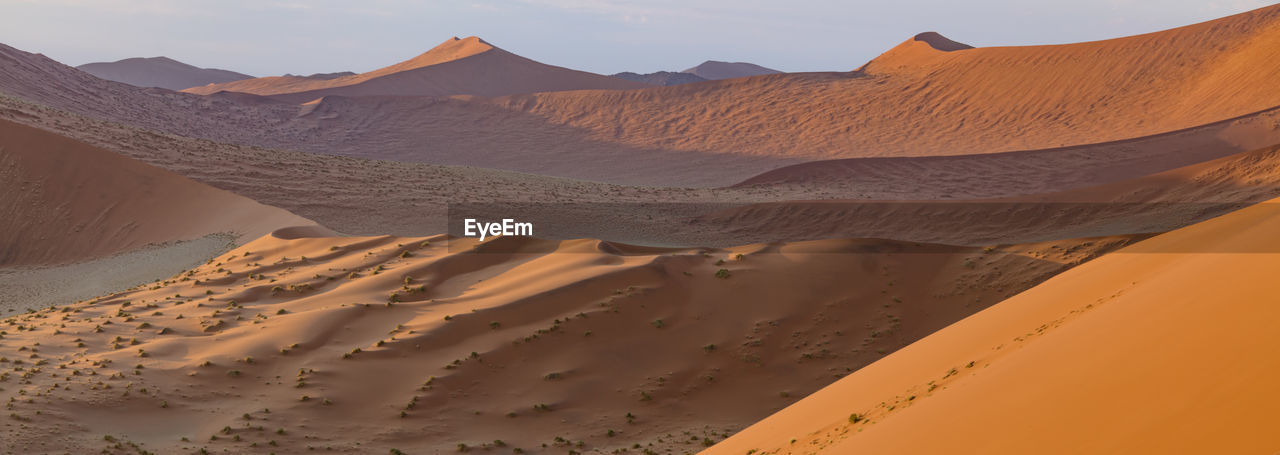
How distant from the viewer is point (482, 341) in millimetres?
12680

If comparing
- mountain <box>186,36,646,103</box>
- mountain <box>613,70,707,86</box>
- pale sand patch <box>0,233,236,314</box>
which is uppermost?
mountain <box>613,70,707,86</box>

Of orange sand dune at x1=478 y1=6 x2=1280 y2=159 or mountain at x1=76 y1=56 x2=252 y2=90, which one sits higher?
mountain at x1=76 y1=56 x2=252 y2=90

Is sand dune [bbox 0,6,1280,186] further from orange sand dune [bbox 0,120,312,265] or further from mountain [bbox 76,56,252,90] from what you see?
mountain [bbox 76,56,252,90]

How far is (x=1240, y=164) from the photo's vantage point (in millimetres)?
25062

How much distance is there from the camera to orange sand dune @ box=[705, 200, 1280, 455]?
130 inches

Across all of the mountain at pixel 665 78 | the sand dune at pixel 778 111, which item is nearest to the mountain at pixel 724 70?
the mountain at pixel 665 78

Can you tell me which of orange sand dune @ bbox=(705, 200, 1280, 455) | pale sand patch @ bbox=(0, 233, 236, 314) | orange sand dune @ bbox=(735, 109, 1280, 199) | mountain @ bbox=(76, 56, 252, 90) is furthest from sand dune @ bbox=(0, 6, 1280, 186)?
mountain @ bbox=(76, 56, 252, 90)

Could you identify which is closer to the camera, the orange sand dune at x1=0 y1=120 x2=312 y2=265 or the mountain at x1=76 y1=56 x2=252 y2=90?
the orange sand dune at x1=0 y1=120 x2=312 y2=265

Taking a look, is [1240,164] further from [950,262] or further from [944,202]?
[950,262]

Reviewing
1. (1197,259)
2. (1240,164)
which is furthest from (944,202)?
(1197,259)

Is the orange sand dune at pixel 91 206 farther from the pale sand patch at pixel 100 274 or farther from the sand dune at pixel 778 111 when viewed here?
the sand dune at pixel 778 111

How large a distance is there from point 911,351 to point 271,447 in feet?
22.2

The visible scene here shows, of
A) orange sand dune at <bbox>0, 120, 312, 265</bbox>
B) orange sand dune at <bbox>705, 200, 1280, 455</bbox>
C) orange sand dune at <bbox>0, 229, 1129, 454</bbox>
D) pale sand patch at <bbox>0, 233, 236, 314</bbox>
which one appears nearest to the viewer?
orange sand dune at <bbox>705, 200, 1280, 455</bbox>

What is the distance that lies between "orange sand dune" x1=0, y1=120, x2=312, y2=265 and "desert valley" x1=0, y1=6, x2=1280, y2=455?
0.28 ft
